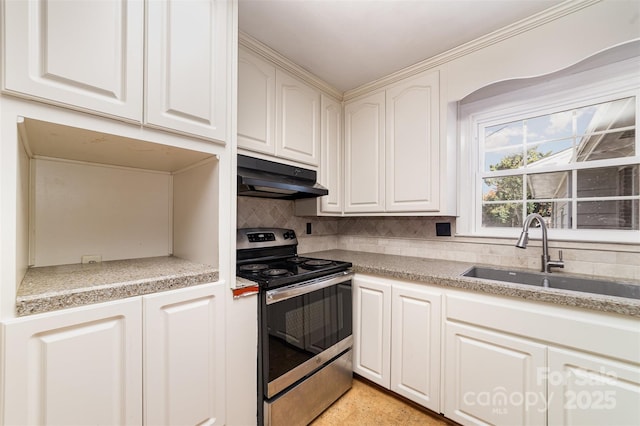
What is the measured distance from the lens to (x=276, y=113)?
180 cm

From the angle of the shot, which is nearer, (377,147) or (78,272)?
(78,272)

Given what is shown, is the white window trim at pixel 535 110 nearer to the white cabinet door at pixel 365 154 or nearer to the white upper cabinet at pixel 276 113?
the white cabinet door at pixel 365 154

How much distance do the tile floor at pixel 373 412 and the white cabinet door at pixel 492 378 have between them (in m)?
0.19

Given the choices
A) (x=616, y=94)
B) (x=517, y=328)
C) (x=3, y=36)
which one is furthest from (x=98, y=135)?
(x=616, y=94)

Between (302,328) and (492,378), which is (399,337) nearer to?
(492,378)

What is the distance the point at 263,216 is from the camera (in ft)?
6.72

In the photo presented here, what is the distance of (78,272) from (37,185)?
1.45 feet

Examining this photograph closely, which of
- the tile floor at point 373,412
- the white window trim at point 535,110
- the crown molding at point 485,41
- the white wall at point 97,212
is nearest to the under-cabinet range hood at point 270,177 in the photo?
the white wall at point 97,212

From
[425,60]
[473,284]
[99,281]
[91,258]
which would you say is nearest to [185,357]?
[99,281]

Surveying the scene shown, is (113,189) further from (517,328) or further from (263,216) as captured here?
(517,328)

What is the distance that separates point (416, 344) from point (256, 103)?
1.80 meters

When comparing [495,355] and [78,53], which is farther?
[495,355]

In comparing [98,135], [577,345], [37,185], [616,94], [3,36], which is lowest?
[577,345]

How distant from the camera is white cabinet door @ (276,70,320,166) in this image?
183 centimetres
